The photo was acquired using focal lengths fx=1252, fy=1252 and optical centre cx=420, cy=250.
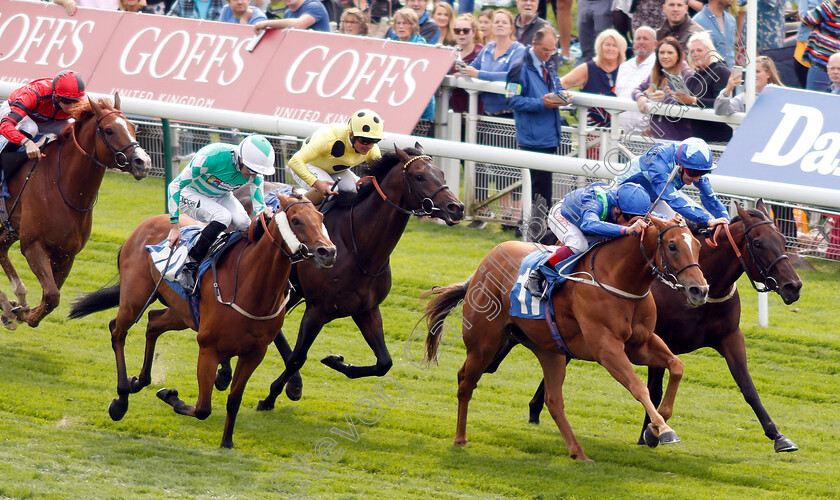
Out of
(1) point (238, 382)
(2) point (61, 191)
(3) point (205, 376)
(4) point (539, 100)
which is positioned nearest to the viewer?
(3) point (205, 376)

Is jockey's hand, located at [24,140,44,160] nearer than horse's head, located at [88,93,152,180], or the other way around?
horse's head, located at [88,93,152,180]

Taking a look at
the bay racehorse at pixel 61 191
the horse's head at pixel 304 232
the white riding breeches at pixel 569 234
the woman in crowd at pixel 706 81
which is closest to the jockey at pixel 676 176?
the white riding breeches at pixel 569 234

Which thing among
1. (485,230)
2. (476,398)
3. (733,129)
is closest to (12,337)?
(476,398)

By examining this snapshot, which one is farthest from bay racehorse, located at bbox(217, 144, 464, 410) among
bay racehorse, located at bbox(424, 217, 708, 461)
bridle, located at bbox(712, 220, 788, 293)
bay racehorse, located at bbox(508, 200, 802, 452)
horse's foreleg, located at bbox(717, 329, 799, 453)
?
horse's foreleg, located at bbox(717, 329, 799, 453)

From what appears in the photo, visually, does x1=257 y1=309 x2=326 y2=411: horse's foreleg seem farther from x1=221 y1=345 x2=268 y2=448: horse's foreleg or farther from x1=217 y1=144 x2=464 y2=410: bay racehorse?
x1=221 y1=345 x2=268 y2=448: horse's foreleg

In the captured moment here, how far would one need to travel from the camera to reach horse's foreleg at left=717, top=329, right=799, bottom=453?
715cm

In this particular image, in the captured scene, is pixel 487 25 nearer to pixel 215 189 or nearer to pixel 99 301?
pixel 215 189

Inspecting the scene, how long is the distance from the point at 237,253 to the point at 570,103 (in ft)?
15.2

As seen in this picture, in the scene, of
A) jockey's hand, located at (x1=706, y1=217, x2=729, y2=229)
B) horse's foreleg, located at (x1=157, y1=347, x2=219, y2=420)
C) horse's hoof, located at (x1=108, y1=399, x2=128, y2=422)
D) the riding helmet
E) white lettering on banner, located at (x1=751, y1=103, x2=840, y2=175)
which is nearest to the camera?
horse's foreleg, located at (x1=157, y1=347, x2=219, y2=420)

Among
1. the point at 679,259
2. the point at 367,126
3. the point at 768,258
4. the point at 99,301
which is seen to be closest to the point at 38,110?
the point at 99,301

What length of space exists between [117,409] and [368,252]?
5.76ft

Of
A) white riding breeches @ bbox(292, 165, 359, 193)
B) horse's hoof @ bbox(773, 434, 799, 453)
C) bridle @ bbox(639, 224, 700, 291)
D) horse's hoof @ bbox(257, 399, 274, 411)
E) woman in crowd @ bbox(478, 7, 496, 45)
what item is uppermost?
bridle @ bbox(639, 224, 700, 291)

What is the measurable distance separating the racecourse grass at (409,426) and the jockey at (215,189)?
1.10m

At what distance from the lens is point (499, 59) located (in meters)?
11.3
